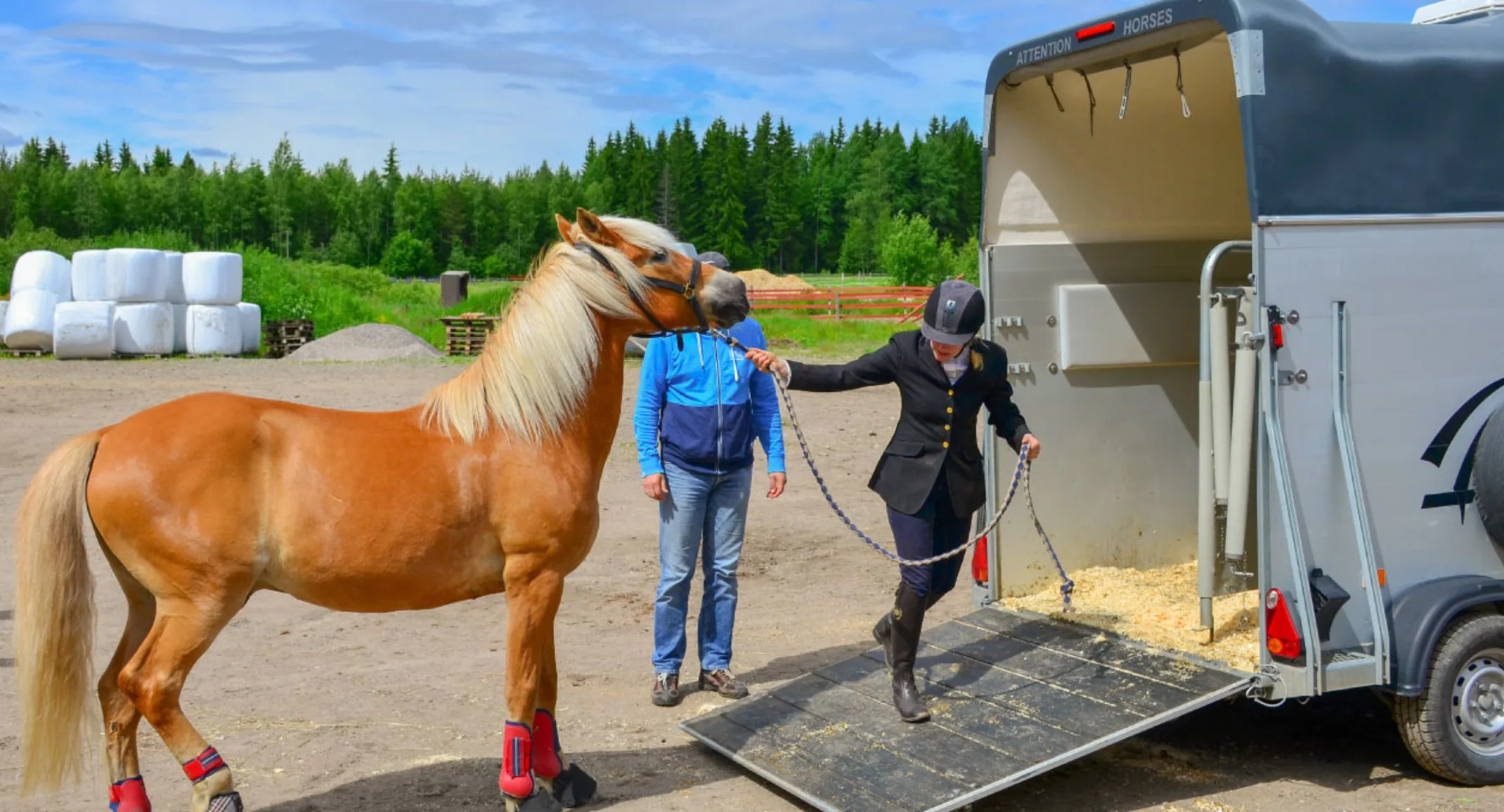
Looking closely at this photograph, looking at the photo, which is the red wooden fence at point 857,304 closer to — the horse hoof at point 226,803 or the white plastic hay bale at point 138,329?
the white plastic hay bale at point 138,329

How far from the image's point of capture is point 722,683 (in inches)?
219

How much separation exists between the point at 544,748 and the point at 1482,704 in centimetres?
345

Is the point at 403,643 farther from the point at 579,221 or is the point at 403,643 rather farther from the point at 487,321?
the point at 487,321

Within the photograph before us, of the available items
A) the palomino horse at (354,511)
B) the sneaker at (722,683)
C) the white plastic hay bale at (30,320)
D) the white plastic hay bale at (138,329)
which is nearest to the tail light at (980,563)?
the sneaker at (722,683)

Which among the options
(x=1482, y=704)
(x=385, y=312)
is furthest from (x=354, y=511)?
(x=385, y=312)

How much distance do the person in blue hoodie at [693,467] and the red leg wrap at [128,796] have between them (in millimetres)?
2251

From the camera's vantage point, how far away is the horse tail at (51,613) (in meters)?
3.66

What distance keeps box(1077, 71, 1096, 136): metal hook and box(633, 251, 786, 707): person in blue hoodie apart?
5.96 ft

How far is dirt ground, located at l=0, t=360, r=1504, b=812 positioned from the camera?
4340mm

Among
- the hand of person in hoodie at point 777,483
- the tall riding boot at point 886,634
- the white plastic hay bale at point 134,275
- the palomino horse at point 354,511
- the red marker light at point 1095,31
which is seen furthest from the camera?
the white plastic hay bale at point 134,275

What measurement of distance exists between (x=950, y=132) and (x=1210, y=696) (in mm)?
98466

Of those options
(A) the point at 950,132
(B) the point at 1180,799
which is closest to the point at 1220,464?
(B) the point at 1180,799

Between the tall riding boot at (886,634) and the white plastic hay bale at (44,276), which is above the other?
the white plastic hay bale at (44,276)

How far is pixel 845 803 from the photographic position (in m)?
3.92
